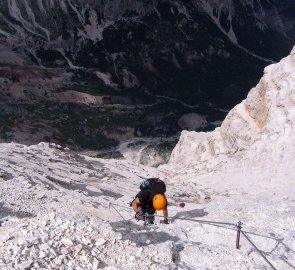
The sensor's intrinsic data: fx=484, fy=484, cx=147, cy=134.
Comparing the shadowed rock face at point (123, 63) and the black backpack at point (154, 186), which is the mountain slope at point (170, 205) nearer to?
the black backpack at point (154, 186)

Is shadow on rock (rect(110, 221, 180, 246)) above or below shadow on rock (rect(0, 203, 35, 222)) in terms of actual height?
below

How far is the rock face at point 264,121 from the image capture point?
32906 mm

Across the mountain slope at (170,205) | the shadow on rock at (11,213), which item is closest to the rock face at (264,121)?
the mountain slope at (170,205)

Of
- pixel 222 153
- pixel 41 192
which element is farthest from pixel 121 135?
pixel 41 192

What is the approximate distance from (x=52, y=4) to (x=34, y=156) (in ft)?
512

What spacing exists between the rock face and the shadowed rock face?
64945mm

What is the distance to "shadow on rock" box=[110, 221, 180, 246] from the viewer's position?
43.7ft

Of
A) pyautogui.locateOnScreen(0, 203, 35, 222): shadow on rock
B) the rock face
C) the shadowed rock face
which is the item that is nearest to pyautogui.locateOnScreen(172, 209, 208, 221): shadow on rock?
pyautogui.locateOnScreen(0, 203, 35, 222): shadow on rock

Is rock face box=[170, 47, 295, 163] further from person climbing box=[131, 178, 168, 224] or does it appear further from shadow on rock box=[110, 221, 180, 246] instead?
shadow on rock box=[110, 221, 180, 246]

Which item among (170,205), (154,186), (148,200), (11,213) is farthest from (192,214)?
(11,213)

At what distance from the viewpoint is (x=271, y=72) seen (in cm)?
3788

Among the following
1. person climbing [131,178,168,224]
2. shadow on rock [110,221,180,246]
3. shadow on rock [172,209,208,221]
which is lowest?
shadow on rock [172,209,208,221]

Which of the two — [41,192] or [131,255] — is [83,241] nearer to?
[131,255]

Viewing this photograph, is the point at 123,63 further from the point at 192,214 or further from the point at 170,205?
the point at 192,214
